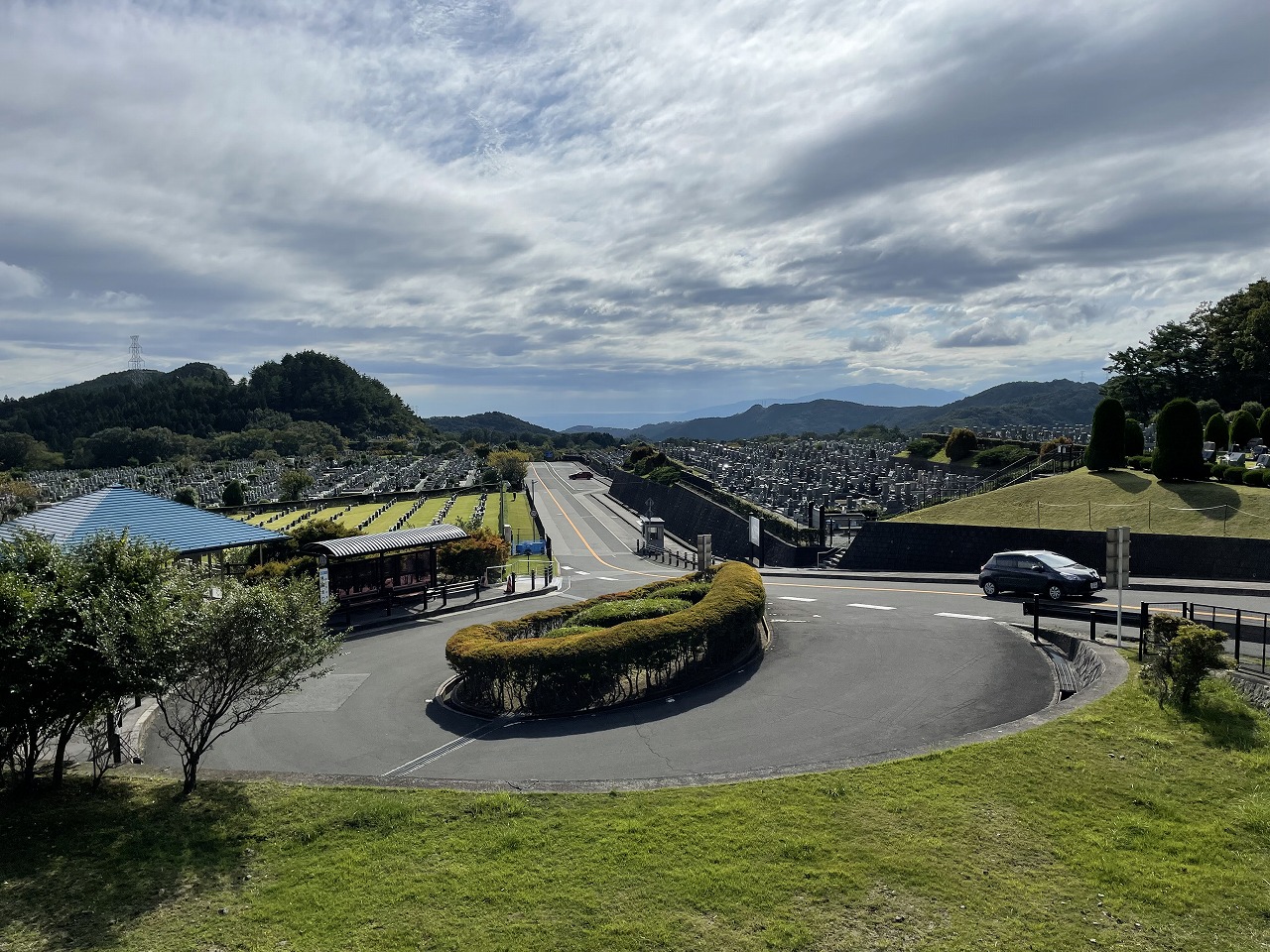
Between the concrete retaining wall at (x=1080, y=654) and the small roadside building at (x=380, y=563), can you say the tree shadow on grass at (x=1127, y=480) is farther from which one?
the small roadside building at (x=380, y=563)

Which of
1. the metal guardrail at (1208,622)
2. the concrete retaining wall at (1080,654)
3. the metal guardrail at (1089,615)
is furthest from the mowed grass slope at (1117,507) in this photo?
the concrete retaining wall at (1080,654)

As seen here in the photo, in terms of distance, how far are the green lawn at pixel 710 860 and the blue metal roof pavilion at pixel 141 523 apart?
15827 mm

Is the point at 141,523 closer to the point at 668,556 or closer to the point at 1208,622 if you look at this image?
the point at 668,556

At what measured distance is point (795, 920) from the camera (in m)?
5.62

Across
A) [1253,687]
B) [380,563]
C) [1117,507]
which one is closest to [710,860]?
[1253,687]

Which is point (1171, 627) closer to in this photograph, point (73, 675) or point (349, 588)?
point (73, 675)

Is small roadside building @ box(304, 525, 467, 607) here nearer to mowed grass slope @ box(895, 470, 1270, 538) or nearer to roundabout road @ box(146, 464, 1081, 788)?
roundabout road @ box(146, 464, 1081, 788)

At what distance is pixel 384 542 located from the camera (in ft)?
75.6

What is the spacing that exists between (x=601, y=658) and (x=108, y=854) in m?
7.17

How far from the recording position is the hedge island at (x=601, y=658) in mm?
12633

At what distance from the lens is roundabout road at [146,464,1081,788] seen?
9945mm

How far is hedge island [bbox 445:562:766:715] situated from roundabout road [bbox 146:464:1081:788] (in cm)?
49

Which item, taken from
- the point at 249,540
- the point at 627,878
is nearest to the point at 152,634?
the point at 627,878

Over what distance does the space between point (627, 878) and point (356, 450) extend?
139499mm
